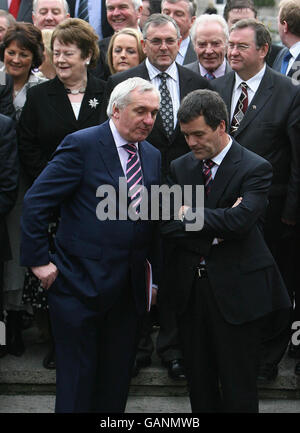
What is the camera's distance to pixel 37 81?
217 inches

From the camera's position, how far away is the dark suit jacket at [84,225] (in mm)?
3891

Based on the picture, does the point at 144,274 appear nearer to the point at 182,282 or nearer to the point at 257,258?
the point at 182,282

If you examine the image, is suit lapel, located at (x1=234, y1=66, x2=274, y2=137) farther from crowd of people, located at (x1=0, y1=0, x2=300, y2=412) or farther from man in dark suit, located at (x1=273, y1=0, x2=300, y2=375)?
man in dark suit, located at (x1=273, y1=0, x2=300, y2=375)

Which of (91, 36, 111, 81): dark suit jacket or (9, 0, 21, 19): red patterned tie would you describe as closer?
(91, 36, 111, 81): dark suit jacket

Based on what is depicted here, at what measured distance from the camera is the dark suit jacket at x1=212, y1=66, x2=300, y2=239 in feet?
16.2

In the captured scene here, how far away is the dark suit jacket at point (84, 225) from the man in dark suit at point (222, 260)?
0.31 meters

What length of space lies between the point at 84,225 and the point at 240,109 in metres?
1.67

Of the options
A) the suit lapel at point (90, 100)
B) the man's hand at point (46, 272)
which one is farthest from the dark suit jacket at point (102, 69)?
the man's hand at point (46, 272)

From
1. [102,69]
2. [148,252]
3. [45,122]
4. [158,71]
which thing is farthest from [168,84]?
[148,252]

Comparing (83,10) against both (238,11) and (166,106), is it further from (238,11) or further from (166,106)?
(166,106)

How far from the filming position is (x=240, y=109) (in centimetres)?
511

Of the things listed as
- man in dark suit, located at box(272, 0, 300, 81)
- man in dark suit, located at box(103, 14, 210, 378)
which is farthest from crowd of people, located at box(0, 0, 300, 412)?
man in dark suit, located at box(272, 0, 300, 81)

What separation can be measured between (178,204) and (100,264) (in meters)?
0.53

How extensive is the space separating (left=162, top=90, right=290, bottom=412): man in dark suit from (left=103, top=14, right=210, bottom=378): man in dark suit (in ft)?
3.08
